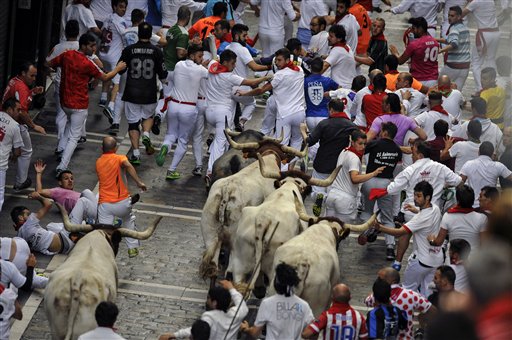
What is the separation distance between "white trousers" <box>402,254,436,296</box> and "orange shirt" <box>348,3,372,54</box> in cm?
1039

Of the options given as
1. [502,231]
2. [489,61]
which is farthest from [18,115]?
[502,231]

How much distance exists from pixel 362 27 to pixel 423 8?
276 centimetres

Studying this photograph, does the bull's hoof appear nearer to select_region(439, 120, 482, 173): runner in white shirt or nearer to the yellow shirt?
select_region(439, 120, 482, 173): runner in white shirt

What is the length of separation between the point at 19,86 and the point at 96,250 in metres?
7.13

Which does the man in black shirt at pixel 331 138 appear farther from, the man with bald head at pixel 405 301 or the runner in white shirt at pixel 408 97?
the man with bald head at pixel 405 301

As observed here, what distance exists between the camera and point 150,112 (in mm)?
18766

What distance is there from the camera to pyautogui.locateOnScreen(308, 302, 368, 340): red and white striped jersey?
9.80 metres

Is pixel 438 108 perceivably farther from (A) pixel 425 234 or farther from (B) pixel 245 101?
(A) pixel 425 234

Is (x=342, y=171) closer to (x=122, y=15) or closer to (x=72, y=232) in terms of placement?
(x=72, y=232)

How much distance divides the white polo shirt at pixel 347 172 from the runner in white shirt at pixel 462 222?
2.24m

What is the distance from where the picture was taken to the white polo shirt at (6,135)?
51.6ft

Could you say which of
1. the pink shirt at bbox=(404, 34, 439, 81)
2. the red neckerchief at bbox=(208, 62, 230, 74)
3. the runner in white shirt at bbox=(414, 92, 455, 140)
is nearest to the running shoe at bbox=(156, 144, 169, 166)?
the red neckerchief at bbox=(208, 62, 230, 74)

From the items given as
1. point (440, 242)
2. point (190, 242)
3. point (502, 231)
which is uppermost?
point (502, 231)

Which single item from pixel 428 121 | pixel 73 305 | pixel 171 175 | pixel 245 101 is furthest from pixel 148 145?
pixel 73 305
